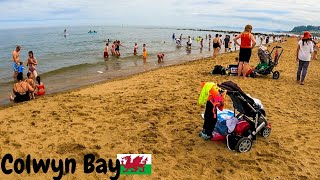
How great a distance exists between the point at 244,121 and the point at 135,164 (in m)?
2.30

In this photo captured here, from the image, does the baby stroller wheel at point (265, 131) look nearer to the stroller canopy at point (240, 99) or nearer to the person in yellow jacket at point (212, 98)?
the stroller canopy at point (240, 99)

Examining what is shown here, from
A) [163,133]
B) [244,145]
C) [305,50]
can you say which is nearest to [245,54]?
[305,50]

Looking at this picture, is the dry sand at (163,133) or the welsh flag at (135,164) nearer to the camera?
the welsh flag at (135,164)

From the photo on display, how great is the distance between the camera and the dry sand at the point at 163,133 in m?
4.87

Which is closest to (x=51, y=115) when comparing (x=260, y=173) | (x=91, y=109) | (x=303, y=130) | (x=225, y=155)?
(x=91, y=109)

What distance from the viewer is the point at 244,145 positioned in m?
5.30

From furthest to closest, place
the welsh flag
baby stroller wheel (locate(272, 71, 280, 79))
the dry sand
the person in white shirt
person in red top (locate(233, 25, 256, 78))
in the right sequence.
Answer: baby stroller wheel (locate(272, 71, 280, 79)), the person in white shirt, person in red top (locate(233, 25, 256, 78)), the dry sand, the welsh flag

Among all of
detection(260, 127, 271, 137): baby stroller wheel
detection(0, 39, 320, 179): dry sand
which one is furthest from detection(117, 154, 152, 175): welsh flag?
detection(260, 127, 271, 137): baby stroller wheel

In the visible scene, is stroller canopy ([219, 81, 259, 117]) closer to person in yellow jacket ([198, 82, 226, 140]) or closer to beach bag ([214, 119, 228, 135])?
person in yellow jacket ([198, 82, 226, 140])

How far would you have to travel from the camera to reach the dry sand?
16.0 feet

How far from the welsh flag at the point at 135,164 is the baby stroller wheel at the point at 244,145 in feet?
5.51

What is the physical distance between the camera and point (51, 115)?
24.6 feet

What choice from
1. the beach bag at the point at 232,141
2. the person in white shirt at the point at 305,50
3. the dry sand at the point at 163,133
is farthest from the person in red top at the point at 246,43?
the beach bag at the point at 232,141

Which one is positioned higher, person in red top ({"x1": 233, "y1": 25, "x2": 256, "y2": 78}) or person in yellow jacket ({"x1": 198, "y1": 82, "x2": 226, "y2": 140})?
person in red top ({"x1": 233, "y1": 25, "x2": 256, "y2": 78})
